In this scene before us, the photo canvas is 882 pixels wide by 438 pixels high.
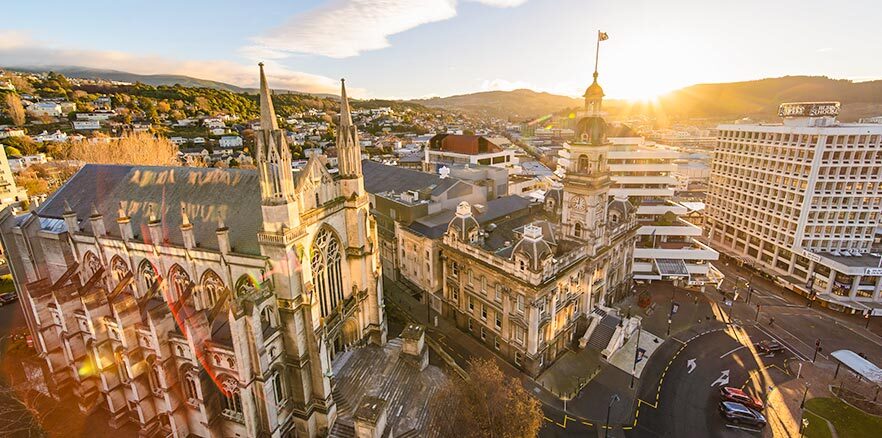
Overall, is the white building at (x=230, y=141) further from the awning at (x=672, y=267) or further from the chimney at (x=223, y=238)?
the awning at (x=672, y=267)

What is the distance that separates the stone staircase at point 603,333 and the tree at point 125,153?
75.8m

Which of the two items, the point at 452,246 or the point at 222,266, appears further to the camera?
the point at 452,246

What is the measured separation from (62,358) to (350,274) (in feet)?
91.2

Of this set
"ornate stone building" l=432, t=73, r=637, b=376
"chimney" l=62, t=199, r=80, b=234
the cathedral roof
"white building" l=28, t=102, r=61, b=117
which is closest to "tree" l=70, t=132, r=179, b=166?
the cathedral roof

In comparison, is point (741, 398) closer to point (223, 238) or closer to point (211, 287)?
point (223, 238)

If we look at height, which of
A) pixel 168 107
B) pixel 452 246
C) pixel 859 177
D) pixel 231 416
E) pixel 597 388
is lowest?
pixel 597 388

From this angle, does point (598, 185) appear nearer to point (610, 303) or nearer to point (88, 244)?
point (610, 303)

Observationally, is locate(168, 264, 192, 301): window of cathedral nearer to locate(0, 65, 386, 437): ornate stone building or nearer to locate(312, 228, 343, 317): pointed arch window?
locate(0, 65, 386, 437): ornate stone building

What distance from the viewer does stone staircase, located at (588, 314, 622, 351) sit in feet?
144

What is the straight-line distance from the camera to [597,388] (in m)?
38.0

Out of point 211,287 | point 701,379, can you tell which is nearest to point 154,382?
point 211,287

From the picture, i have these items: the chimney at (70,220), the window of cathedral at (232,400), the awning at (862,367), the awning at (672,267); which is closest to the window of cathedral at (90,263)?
the chimney at (70,220)

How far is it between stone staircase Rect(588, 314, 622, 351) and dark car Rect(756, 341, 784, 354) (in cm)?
1665

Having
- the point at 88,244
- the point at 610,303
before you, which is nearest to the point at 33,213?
the point at 88,244
